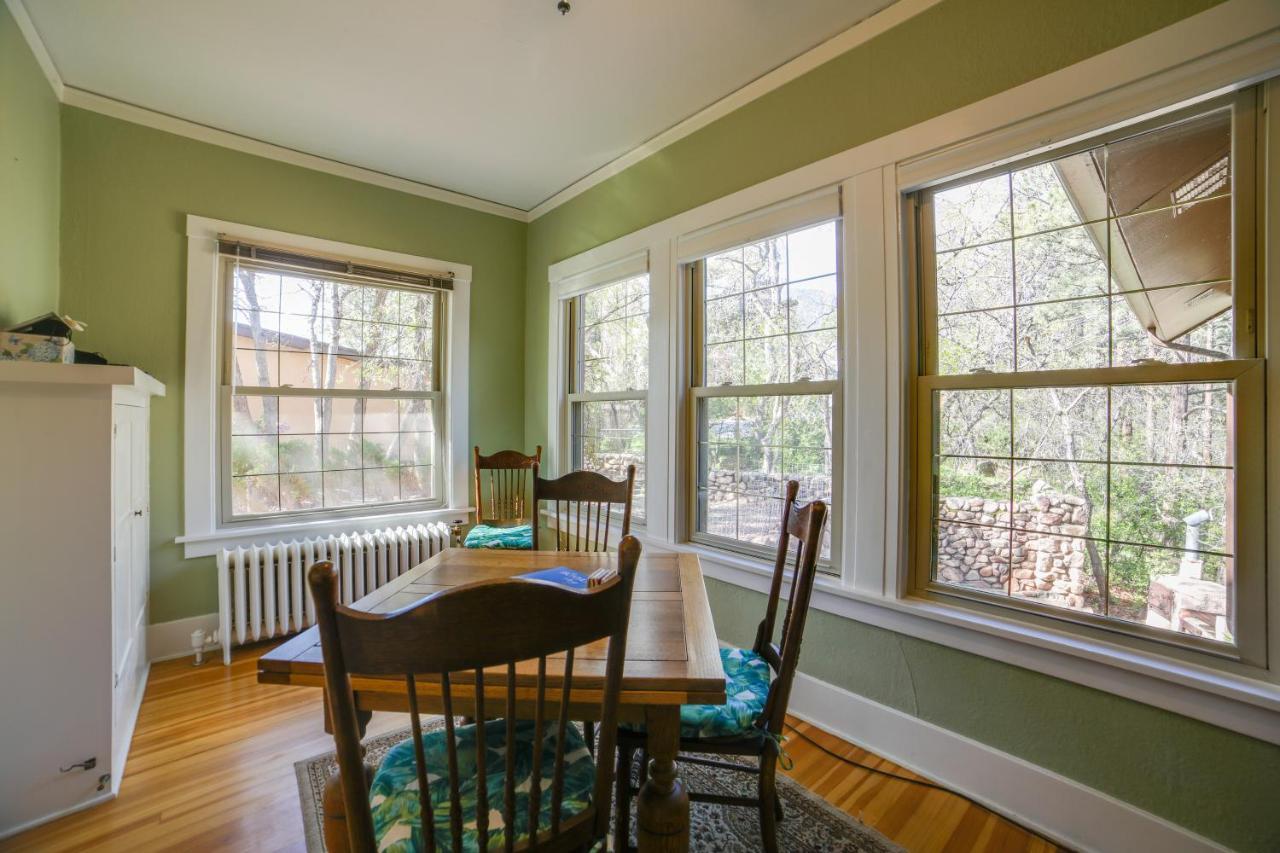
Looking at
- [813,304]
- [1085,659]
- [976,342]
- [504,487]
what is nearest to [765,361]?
[813,304]

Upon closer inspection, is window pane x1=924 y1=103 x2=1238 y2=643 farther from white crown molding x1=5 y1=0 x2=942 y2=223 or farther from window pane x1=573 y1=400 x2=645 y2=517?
window pane x1=573 y1=400 x2=645 y2=517

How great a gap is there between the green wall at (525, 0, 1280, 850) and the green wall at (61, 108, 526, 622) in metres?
2.23

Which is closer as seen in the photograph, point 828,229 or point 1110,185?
point 1110,185

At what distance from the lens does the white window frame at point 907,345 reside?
1277mm

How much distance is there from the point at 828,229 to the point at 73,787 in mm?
3249

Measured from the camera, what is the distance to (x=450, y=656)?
28.6 inches

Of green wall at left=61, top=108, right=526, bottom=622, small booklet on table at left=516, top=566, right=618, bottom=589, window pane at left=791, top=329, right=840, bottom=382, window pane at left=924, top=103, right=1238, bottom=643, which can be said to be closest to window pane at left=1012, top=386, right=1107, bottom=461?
window pane at left=924, top=103, right=1238, bottom=643

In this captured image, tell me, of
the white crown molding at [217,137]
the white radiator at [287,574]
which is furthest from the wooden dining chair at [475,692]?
the white crown molding at [217,137]

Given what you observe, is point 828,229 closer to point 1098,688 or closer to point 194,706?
point 1098,688

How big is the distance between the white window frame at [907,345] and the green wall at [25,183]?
2510 mm

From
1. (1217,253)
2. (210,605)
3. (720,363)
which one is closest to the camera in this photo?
(1217,253)

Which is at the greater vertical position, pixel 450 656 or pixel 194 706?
pixel 450 656

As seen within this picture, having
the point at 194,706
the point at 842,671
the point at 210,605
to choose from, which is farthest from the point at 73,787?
the point at 842,671

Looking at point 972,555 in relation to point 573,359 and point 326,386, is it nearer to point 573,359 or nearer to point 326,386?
point 573,359
